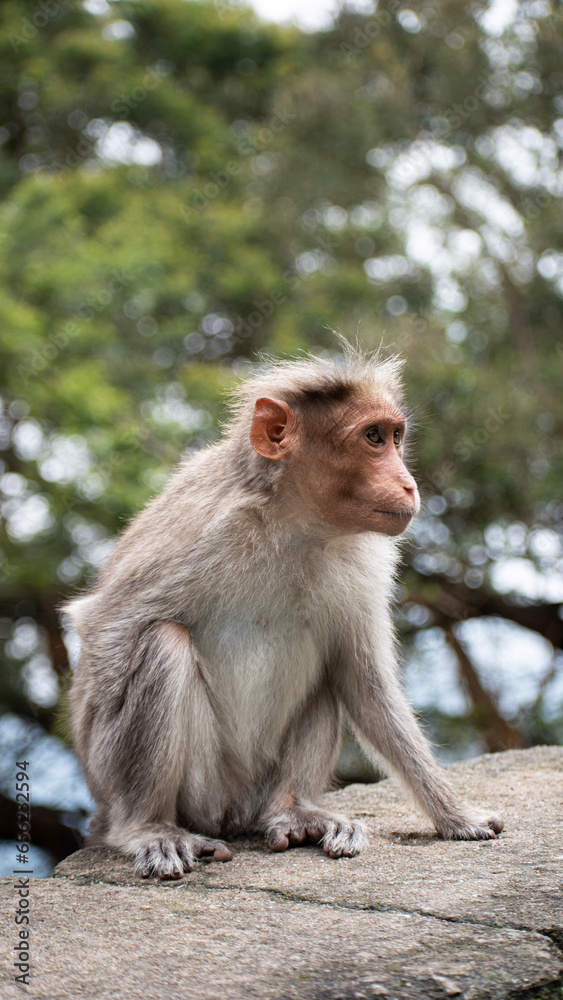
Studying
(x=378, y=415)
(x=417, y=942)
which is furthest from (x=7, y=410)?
(x=417, y=942)

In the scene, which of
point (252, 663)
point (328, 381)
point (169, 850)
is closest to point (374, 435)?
point (328, 381)

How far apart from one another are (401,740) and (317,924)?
1.51 meters

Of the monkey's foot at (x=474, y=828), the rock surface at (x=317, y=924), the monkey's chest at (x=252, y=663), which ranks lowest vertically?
the rock surface at (x=317, y=924)

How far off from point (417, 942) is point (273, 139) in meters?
11.5

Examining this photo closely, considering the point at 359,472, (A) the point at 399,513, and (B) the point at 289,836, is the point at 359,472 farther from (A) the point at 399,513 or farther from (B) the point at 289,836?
(B) the point at 289,836

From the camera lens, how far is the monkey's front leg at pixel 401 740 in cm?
463

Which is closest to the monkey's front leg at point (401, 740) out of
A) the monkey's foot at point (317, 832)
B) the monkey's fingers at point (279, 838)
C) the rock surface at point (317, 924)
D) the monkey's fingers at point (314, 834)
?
the rock surface at point (317, 924)

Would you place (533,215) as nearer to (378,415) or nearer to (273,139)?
(273,139)

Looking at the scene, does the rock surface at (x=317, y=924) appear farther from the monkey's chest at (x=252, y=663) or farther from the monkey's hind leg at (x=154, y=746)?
the monkey's chest at (x=252, y=663)

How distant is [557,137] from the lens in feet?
38.1

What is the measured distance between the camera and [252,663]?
15.1ft

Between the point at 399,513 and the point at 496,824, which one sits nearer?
the point at 399,513

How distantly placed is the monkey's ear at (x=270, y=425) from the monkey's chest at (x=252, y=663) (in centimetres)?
71

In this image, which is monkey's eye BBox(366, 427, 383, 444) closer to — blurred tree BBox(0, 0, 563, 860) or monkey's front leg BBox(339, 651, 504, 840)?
monkey's front leg BBox(339, 651, 504, 840)
